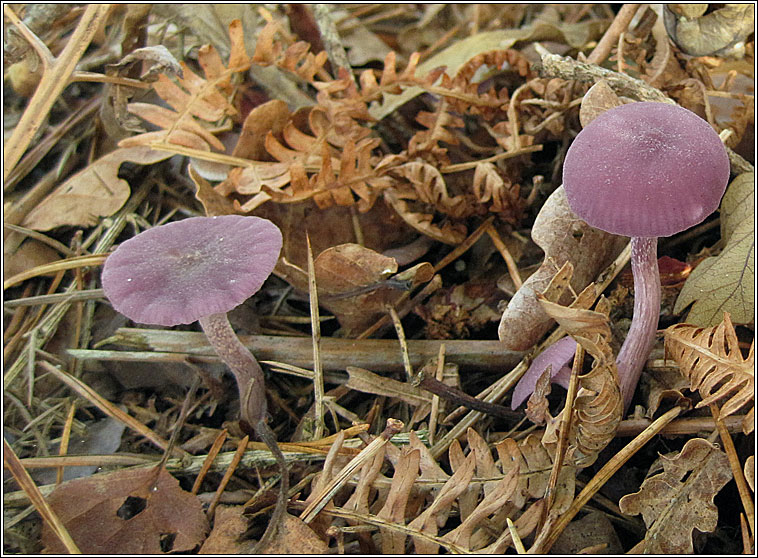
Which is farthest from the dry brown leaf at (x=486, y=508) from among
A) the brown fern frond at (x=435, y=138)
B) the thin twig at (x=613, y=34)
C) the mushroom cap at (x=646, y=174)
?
the thin twig at (x=613, y=34)

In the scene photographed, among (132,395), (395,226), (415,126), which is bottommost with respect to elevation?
(132,395)

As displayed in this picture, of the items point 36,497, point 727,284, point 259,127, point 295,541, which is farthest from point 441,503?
point 259,127

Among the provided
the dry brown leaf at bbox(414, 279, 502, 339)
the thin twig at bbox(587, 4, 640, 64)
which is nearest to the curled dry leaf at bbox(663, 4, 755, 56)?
the thin twig at bbox(587, 4, 640, 64)

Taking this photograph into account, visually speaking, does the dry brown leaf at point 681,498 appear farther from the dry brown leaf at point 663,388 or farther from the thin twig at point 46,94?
the thin twig at point 46,94

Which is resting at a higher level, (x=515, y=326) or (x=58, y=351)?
(x=515, y=326)

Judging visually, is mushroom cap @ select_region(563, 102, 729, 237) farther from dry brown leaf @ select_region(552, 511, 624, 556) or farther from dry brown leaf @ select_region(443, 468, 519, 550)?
dry brown leaf @ select_region(552, 511, 624, 556)

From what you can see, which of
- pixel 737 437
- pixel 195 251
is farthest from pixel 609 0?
pixel 195 251

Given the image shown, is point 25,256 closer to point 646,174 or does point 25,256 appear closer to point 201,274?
point 201,274

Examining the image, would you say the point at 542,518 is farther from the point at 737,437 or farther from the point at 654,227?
the point at 654,227
